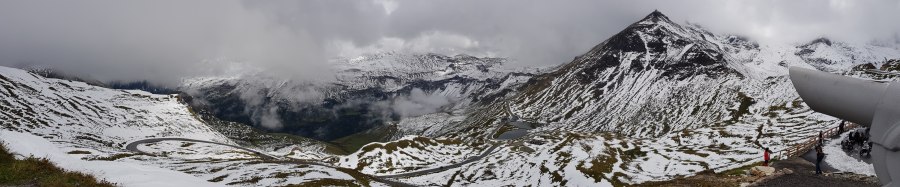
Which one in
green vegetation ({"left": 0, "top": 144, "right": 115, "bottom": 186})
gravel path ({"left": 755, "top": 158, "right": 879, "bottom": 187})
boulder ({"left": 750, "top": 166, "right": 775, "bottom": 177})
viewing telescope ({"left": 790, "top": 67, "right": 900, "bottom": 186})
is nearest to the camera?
viewing telescope ({"left": 790, "top": 67, "right": 900, "bottom": 186})

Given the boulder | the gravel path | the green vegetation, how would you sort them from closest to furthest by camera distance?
the green vegetation < the gravel path < the boulder

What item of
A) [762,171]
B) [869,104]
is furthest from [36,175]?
[762,171]

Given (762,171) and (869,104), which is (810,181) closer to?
(762,171)

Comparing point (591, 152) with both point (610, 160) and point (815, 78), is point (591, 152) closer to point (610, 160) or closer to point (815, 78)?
point (610, 160)

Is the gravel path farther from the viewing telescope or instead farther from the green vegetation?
the green vegetation

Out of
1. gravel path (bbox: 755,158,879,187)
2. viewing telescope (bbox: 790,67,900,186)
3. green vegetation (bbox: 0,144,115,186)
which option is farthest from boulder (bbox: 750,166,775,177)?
green vegetation (bbox: 0,144,115,186)

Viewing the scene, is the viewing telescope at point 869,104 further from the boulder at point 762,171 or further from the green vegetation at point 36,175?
the boulder at point 762,171

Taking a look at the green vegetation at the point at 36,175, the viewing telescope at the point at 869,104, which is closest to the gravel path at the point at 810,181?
the viewing telescope at the point at 869,104
